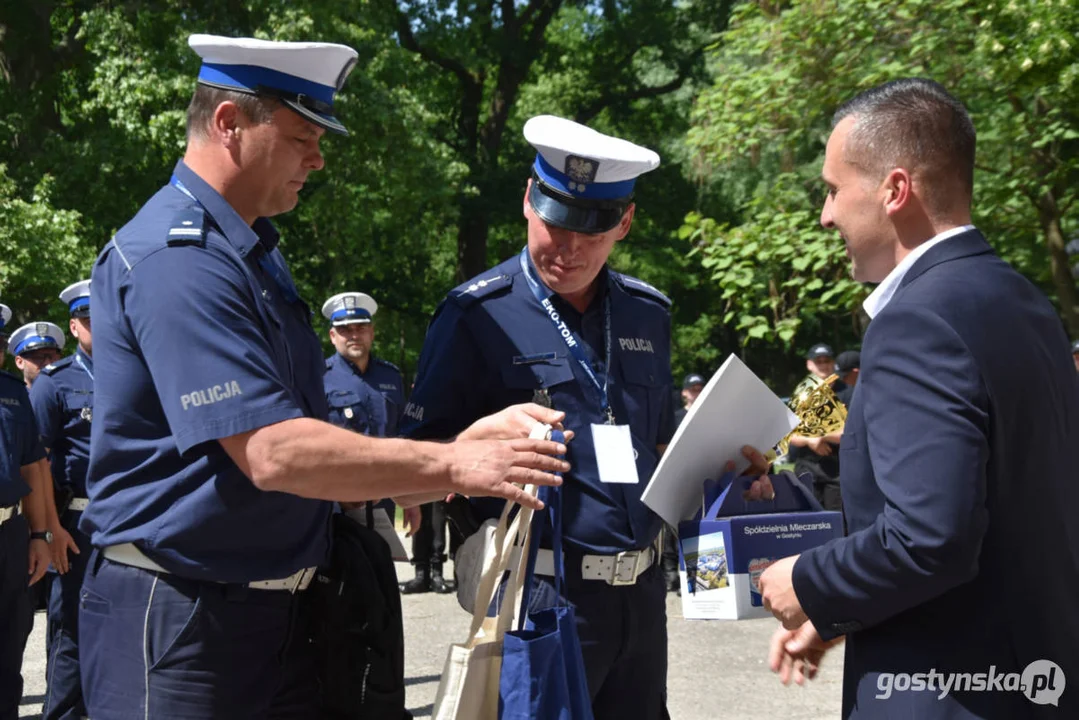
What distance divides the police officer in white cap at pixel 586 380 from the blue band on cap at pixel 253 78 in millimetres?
898

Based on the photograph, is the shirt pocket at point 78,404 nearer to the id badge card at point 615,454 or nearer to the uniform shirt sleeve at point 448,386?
the uniform shirt sleeve at point 448,386

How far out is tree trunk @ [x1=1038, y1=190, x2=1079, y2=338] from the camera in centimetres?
1323

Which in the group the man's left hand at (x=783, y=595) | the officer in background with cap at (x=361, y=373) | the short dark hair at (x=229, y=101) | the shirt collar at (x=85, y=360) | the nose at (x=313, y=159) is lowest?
the man's left hand at (x=783, y=595)

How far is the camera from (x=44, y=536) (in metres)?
6.60

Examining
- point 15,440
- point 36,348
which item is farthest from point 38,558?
point 36,348

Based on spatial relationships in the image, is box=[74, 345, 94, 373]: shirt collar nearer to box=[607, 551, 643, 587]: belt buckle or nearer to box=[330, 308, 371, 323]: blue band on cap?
box=[330, 308, 371, 323]: blue band on cap

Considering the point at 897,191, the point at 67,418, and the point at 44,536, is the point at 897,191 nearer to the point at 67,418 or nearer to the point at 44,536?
the point at 44,536

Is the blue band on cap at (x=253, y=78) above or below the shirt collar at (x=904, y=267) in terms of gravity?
above

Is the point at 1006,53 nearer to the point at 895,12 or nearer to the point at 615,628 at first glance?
the point at 895,12

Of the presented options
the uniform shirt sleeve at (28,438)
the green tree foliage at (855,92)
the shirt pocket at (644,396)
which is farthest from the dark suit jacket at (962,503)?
the green tree foliage at (855,92)

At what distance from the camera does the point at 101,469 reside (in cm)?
273

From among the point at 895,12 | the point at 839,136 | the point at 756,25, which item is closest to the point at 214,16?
the point at 756,25

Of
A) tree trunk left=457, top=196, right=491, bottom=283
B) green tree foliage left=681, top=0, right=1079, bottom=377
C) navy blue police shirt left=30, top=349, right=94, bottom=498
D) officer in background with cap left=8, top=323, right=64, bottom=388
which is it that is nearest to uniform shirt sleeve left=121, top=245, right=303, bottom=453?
navy blue police shirt left=30, top=349, right=94, bottom=498
